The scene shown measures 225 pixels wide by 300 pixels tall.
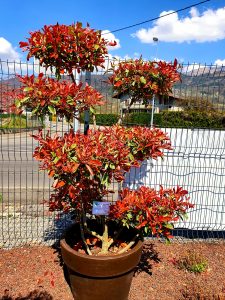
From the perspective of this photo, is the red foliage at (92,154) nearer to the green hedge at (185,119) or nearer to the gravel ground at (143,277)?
the gravel ground at (143,277)

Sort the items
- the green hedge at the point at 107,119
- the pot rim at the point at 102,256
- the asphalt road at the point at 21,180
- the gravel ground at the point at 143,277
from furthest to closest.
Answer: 1. the asphalt road at the point at 21,180
2. the green hedge at the point at 107,119
3. the gravel ground at the point at 143,277
4. the pot rim at the point at 102,256

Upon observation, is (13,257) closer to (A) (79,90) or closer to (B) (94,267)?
(B) (94,267)

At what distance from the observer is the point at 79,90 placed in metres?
2.55

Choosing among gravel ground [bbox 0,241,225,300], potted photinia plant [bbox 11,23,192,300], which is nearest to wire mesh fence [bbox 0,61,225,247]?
gravel ground [bbox 0,241,225,300]

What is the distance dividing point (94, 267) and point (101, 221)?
0.67 metres

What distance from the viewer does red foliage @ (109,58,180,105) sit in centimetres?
287

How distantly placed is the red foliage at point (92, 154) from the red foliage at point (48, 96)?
9.5 inches

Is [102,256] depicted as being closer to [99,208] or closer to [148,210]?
[99,208]

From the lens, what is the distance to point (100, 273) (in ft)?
8.41

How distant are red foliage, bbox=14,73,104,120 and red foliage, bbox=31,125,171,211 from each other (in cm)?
24

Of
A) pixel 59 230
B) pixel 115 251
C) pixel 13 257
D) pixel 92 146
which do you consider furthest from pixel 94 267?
pixel 59 230

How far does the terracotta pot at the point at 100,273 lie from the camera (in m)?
2.55

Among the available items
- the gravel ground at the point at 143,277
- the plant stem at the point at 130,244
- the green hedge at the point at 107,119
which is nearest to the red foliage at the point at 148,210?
the plant stem at the point at 130,244

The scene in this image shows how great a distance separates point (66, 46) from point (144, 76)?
2.54ft
